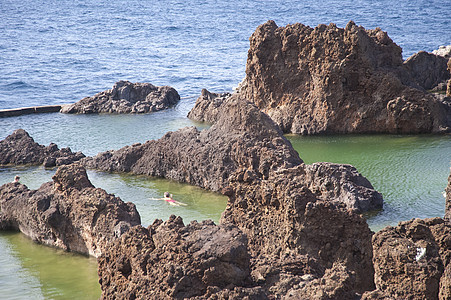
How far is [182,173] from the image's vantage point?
15633mm

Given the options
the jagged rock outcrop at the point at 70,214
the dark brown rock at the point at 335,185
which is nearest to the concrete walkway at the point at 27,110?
the jagged rock outcrop at the point at 70,214

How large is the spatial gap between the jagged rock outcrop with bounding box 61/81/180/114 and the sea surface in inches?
23.6

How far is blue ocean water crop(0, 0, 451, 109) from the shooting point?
45.0 metres

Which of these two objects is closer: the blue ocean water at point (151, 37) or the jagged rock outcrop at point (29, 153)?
the jagged rock outcrop at point (29, 153)

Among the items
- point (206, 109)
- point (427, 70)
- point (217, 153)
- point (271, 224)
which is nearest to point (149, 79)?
point (206, 109)

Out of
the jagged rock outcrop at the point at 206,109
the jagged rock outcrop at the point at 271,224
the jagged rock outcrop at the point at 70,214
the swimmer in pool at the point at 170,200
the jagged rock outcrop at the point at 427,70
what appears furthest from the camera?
the jagged rock outcrop at the point at 427,70

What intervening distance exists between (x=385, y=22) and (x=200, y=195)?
6610cm

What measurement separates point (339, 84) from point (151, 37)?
2262 inches

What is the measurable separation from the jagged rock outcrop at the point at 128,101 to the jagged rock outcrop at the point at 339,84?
588cm

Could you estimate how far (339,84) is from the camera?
1908 cm

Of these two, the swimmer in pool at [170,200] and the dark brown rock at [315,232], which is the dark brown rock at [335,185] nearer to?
the swimmer in pool at [170,200]

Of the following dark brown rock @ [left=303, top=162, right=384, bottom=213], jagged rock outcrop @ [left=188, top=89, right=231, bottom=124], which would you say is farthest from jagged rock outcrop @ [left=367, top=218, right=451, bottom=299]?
jagged rock outcrop @ [left=188, top=89, right=231, bottom=124]

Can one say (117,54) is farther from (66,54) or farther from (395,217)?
(395,217)

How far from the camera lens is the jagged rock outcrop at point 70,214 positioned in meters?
10.8
